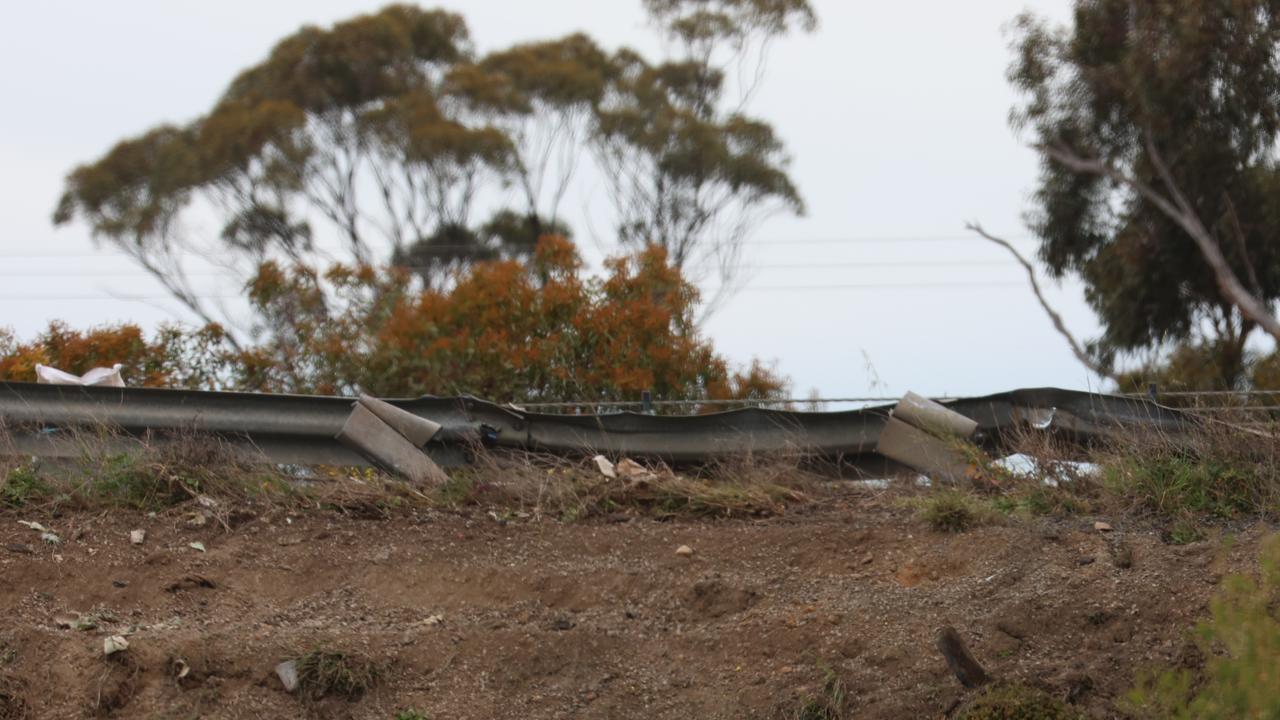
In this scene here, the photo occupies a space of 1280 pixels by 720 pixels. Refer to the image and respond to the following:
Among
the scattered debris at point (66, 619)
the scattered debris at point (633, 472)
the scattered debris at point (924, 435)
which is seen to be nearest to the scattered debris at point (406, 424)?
the scattered debris at point (633, 472)

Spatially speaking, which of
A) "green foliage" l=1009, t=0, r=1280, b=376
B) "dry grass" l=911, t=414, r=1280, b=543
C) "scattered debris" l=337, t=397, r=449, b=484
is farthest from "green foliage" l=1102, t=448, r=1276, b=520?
"green foliage" l=1009, t=0, r=1280, b=376

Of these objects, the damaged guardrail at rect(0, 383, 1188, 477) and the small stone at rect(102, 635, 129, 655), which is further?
the damaged guardrail at rect(0, 383, 1188, 477)

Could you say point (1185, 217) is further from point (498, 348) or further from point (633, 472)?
point (633, 472)

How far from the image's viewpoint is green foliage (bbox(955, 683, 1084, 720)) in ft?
17.4

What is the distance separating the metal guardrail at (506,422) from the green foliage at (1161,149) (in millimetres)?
19178

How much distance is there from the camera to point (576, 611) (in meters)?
6.78

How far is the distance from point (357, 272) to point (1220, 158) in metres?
16.1

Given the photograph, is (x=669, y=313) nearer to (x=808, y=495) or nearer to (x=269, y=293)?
(x=269, y=293)

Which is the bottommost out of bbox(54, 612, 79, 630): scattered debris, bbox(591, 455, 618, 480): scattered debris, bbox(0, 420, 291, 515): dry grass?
bbox(54, 612, 79, 630): scattered debris

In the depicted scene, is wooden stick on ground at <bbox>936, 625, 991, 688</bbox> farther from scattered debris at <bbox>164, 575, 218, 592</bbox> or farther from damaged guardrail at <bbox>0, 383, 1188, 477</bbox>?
scattered debris at <bbox>164, 575, 218, 592</bbox>

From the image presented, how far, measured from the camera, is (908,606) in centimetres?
647

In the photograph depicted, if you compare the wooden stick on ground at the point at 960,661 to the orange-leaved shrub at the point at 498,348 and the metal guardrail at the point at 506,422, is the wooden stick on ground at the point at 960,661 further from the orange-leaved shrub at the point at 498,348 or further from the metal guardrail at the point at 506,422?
the orange-leaved shrub at the point at 498,348

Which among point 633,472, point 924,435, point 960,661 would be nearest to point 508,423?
point 633,472

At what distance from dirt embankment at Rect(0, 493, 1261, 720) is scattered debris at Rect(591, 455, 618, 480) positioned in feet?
1.58
